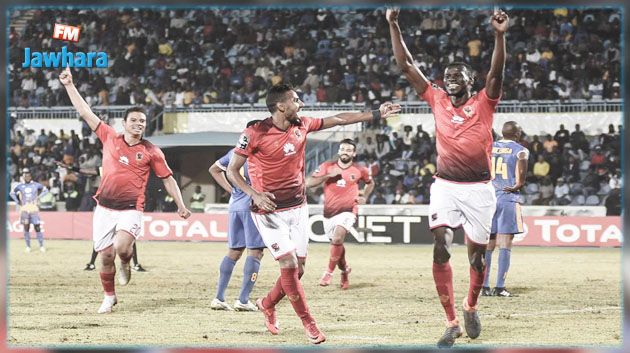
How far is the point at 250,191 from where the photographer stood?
10156mm

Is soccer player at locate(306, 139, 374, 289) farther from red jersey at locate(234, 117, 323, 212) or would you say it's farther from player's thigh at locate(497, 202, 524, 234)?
red jersey at locate(234, 117, 323, 212)

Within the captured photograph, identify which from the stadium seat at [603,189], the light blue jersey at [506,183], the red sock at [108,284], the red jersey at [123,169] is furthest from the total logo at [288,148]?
the stadium seat at [603,189]

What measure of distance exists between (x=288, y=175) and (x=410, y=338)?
2.13 m

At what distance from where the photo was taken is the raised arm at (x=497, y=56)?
891 centimetres

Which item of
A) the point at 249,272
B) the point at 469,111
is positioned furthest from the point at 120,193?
the point at 469,111

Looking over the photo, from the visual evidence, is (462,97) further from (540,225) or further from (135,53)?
(135,53)

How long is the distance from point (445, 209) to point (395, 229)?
18.4 meters

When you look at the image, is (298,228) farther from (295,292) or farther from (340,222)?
(340,222)

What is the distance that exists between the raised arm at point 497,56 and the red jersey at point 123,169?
4930 millimetres

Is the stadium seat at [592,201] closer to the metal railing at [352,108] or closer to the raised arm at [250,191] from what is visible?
the metal railing at [352,108]

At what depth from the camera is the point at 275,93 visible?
407 inches

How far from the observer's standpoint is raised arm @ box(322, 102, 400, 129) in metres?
10.4

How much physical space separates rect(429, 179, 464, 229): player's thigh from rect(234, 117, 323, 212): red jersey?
4.64 feet

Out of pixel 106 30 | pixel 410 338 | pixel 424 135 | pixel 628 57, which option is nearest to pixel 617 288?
pixel 410 338
